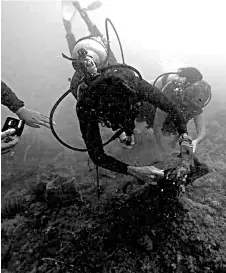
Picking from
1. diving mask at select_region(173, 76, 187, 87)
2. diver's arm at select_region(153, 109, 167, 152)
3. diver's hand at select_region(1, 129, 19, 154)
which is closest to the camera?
diver's hand at select_region(1, 129, 19, 154)

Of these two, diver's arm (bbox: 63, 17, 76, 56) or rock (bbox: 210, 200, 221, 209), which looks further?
diver's arm (bbox: 63, 17, 76, 56)

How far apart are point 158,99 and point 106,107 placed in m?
0.86

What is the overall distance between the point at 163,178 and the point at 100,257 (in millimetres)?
1285

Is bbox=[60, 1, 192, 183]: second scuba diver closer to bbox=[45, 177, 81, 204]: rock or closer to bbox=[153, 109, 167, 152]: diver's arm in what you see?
bbox=[45, 177, 81, 204]: rock

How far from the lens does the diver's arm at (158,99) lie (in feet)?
9.52

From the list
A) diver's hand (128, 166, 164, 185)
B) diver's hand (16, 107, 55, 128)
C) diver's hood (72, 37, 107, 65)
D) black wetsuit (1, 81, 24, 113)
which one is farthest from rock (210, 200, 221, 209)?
diver's hood (72, 37, 107, 65)

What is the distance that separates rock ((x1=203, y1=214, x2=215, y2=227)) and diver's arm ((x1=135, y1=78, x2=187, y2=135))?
52.3 inches

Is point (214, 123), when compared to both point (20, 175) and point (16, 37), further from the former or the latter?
point (16, 37)

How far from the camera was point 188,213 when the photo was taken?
326cm

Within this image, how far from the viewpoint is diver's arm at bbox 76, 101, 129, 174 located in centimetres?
278

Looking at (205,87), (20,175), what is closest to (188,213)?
(205,87)

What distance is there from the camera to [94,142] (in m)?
2.96

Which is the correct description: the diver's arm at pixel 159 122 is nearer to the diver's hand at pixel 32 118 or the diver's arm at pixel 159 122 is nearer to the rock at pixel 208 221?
the rock at pixel 208 221

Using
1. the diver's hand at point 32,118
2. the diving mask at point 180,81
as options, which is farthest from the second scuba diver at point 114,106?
the diving mask at point 180,81
